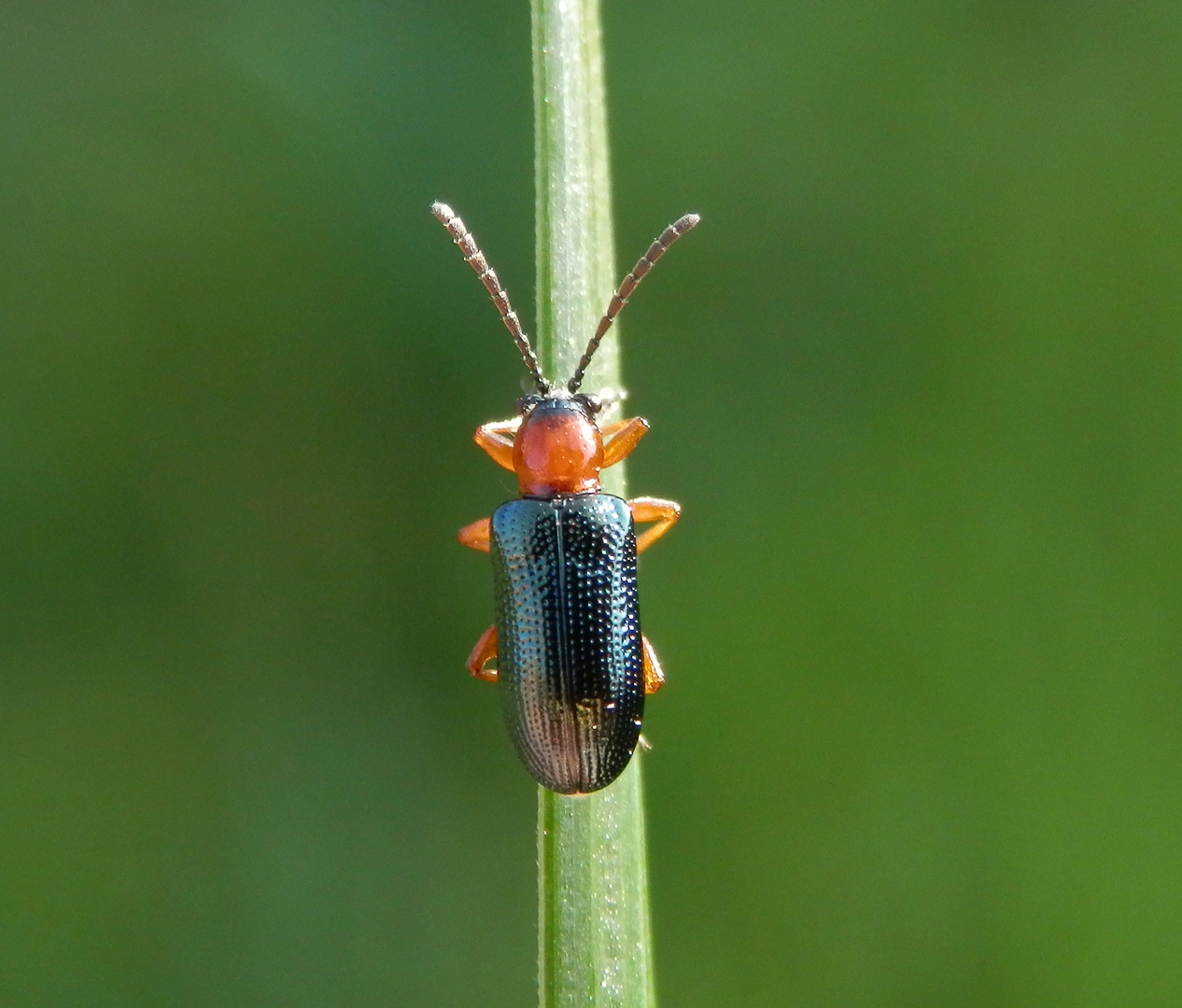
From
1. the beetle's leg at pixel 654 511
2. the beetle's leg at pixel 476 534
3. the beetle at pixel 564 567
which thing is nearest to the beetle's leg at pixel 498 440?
the beetle at pixel 564 567

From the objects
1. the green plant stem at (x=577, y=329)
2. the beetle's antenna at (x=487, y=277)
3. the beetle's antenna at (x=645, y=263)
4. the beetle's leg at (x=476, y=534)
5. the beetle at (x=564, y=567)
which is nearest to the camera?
the green plant stem at (x=577, y=329)

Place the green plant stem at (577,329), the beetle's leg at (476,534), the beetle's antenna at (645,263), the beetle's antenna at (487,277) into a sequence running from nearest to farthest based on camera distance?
the green plant stem at (577,329), the beetle's antenna at (645,263), the beetle's antenna at (487,277), the beetle's leg at (476,534)

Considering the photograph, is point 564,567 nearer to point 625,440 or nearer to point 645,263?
point 625,440

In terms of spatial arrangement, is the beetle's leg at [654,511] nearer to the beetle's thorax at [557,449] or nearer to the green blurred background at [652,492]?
the beetle's thorax at [557,449]

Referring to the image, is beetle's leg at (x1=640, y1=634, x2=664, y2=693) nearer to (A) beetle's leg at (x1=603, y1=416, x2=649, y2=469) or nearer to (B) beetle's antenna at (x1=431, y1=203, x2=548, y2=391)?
(A) beetle's leg at (x1=603, y1=416, x2=649, y2=469)

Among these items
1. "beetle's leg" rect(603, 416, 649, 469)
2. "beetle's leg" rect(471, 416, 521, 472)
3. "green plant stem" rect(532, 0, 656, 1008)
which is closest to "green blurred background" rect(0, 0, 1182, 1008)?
"beetle's leg" rect(471, 416, 521, 472)

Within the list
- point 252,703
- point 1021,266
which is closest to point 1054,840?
point 1021,266
